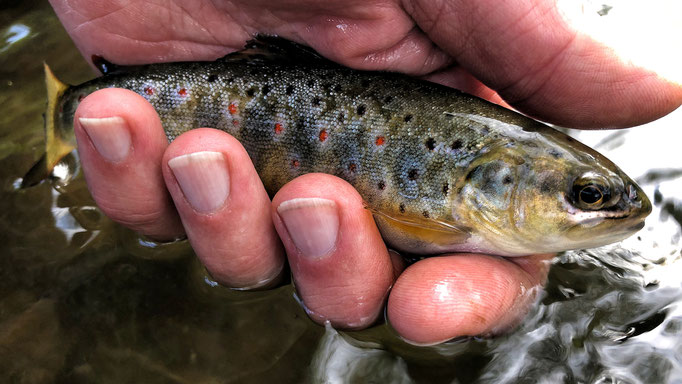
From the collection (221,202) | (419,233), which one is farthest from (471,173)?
(221,202)

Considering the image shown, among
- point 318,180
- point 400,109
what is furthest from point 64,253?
point 400,109

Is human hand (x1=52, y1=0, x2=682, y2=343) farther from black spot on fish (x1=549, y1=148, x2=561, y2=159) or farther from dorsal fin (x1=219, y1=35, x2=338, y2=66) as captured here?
black spot on fish (x1=549, y1=148, x2=561, y2=159)

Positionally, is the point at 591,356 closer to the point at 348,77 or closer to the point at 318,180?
the point at 318,180

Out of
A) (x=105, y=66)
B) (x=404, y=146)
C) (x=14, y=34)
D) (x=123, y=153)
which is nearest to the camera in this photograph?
(x=123, y=153)

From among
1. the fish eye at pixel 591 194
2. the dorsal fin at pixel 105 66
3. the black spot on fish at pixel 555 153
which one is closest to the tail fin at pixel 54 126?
the dorsal fin at pixel 105 66

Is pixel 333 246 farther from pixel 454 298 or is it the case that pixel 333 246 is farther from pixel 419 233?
pixel 454 298

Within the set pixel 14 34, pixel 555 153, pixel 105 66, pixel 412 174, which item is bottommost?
pixel 555 153

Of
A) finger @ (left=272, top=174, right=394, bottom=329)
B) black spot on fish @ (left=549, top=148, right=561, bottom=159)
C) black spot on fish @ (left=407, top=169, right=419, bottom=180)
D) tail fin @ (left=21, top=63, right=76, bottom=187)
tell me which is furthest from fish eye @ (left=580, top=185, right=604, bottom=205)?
tail fin @ (left=21, top=63, right=76, bottom=187)
